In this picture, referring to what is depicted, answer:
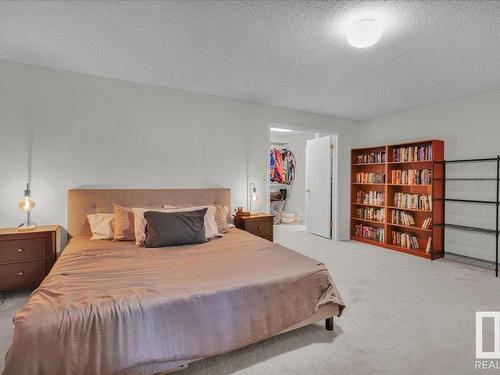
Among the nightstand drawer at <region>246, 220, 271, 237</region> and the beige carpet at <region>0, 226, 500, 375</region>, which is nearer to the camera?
the beige carpet at <region>0, 226, 500, 375</region>

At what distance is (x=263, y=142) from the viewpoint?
14.1ft

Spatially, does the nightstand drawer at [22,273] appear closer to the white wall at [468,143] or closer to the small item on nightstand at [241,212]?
the small item on nightstand at [241,212]

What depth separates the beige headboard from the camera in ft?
9.96

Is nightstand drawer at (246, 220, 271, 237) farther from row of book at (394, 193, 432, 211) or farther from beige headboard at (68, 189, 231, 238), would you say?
row of book at (394, 193, 432, 211)

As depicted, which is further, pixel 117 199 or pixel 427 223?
pixel 427 223

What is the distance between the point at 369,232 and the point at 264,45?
12.9 ft

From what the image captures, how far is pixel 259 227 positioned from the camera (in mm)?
3764

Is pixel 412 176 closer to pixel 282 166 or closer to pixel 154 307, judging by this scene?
pixel 282 166

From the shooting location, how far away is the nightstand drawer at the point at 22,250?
2.50m

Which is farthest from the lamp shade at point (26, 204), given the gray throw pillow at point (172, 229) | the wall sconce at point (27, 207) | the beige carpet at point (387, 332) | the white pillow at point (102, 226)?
the gray throw pillow at point (172, 229)

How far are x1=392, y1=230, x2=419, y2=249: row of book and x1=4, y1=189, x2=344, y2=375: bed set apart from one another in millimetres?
2963

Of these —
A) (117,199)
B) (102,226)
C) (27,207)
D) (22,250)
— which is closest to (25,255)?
(22,250)
